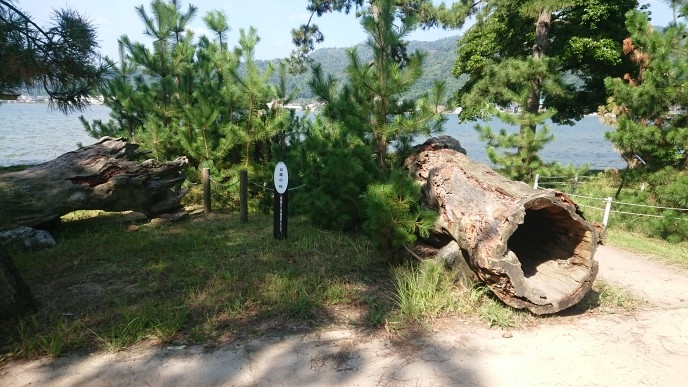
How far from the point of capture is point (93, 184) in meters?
6.34

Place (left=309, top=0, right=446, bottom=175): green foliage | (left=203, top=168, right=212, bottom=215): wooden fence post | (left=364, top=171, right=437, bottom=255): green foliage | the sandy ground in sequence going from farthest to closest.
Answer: (left=203, top=168, right=212, bottom=215): wooden fence post < (left=309, top=0, right=446, bottom=175): green foliage < (left=364, top=171, right=437, bottom=255): green foliage < the sandy ground

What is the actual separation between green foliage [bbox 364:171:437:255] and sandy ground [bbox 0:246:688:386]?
994 mm

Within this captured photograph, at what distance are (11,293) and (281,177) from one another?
3.20 metres

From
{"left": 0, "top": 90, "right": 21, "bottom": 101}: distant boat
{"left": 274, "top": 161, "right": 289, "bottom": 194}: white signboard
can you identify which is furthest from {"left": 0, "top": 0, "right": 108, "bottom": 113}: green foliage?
{"left": 274, "top": 161, "right": 289, "bottom": 194}: white signboard

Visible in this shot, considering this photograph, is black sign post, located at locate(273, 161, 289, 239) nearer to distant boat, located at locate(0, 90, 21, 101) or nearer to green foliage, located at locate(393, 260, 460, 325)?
green foliage, located at locate(393, 260, 460, 325)

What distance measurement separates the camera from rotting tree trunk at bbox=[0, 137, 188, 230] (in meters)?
5.70

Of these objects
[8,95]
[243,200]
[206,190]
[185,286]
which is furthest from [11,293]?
[206,190]

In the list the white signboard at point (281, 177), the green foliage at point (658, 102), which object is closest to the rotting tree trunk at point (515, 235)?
the white signboard at point (281, 177)

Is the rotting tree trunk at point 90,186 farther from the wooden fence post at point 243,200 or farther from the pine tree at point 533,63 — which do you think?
the pine tree at point 533,63

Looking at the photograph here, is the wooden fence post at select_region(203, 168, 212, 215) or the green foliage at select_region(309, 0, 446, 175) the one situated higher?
the green foliage at select_region(309, 0, 446, 175)

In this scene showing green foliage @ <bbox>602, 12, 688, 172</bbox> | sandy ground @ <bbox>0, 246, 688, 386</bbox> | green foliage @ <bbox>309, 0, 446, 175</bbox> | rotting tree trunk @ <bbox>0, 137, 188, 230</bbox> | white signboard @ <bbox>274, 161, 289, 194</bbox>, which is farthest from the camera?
green foliage @ <bbox>602, 12, 688, 172</bbox>

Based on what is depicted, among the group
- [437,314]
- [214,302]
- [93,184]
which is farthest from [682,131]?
[93,184]

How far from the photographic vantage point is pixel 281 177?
5.85 metres

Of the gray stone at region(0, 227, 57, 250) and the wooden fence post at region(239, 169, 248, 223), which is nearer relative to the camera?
the gray stone at region(0, 227, 57, 250)
